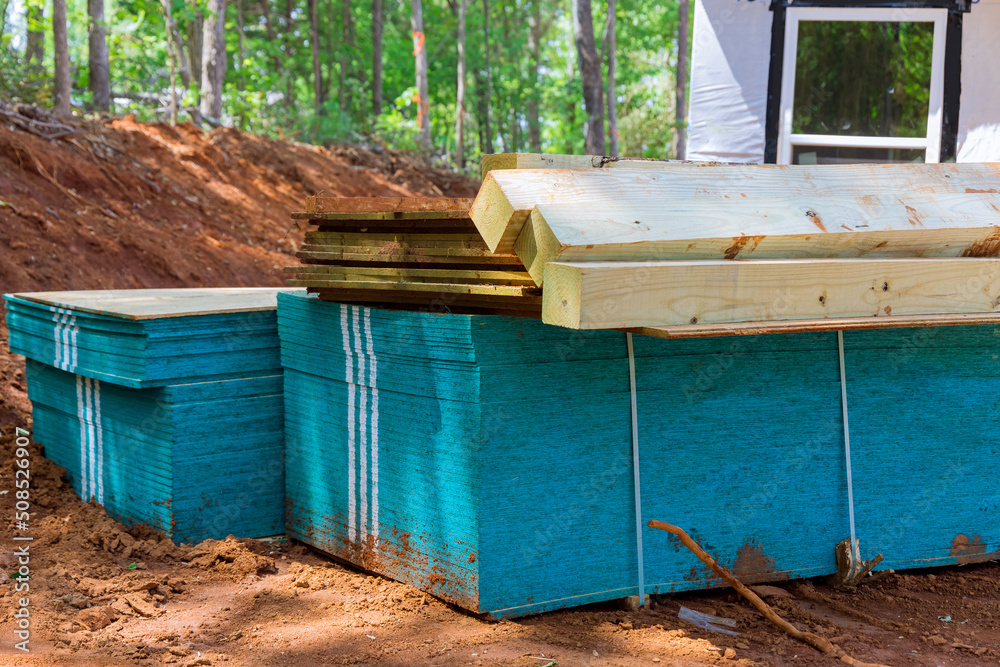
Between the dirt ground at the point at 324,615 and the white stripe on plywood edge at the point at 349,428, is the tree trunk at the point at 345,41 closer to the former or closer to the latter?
the dirt ground at the point at 324,615

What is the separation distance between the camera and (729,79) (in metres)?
7.18

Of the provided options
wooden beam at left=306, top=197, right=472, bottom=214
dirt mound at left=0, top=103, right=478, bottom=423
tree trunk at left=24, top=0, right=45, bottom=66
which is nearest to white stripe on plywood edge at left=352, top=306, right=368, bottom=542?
wooden beam at left=306, top=197, right=472, bottom=214

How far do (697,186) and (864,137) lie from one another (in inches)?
189

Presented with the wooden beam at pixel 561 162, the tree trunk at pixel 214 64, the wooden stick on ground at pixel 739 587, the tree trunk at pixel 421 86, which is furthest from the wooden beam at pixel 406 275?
the tree trunk at pixel 421 86

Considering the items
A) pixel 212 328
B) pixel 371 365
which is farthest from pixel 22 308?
pixel 371 365

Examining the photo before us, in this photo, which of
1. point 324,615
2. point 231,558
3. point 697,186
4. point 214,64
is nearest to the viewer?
point 697,186

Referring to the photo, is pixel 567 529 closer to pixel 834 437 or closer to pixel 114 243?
pixel 834 437

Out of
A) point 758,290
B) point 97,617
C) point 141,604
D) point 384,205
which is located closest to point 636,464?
point 758,290

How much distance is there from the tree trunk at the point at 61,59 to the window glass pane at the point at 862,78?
8094 millimetres

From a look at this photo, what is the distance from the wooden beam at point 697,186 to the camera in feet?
9.18

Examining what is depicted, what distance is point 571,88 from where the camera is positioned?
24891 mm

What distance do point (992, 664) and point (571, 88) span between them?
76.6 ft

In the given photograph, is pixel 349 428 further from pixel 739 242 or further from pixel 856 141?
pixel 856 141

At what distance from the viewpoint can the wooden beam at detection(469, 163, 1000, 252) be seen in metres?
2.80
